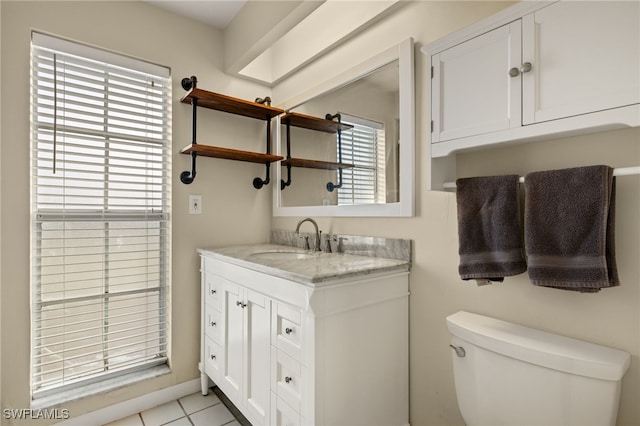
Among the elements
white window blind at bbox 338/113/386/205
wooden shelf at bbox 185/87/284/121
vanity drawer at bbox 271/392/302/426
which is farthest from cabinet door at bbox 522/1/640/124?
wooden shelf at bbox 185/87/284/121

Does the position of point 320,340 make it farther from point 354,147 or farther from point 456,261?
point 354,147

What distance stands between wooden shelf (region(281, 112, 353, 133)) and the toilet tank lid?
1.21 meters

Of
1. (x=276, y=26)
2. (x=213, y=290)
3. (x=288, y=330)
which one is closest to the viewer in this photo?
(x=288, y=330)

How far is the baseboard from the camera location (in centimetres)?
178

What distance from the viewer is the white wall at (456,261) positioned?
3.24 ft

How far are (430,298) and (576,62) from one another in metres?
1.01

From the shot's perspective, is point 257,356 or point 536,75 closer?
point 536,75

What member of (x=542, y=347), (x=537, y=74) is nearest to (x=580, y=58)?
(x=537, y=74)

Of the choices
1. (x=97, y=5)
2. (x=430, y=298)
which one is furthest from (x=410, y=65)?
(x=97, y=5)

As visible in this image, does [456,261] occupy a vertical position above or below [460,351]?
above

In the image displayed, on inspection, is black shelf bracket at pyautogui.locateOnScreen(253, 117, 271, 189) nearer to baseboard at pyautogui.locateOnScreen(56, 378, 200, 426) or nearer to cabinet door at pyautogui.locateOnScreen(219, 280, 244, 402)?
cabinet door at pyautogui.locateOnScreen(219, 280, 244, 402)

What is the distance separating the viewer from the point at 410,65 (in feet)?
4.94

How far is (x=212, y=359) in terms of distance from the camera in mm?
1974

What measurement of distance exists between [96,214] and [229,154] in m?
0.83
